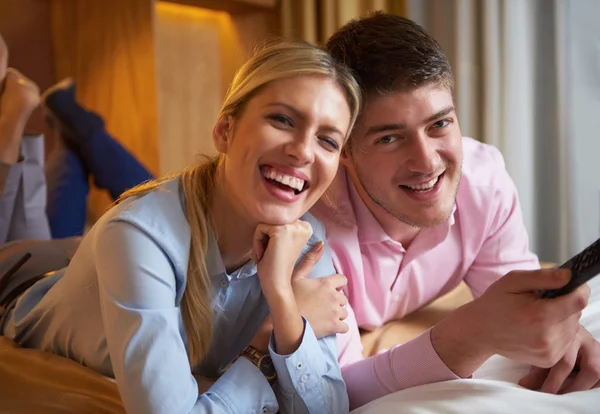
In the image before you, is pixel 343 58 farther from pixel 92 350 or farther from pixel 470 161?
pixel 92 350

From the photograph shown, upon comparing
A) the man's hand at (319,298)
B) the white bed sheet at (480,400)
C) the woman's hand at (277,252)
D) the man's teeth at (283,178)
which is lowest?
the white bed sheet at (480,400)

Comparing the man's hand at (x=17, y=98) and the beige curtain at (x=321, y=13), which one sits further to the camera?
the beige curtain at (x=321, y=13)

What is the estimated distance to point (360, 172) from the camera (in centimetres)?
122

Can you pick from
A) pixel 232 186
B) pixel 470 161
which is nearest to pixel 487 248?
pixel 470 161

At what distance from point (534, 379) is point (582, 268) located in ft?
0.92

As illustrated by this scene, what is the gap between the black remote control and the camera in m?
0.68

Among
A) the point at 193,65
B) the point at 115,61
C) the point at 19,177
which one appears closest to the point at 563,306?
the point at 19,177

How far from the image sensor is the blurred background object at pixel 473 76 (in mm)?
2240

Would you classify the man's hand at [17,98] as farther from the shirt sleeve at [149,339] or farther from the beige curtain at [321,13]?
the shirt sleeve at [149,339]

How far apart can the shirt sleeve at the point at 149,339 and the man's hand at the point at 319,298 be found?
13 centimetres

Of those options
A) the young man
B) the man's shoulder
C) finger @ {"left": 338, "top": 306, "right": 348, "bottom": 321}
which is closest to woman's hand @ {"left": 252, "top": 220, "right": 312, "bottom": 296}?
finger @ {"left": 338, "top": 306, "right": 348, "bottom": 321}

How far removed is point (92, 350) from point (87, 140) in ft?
3.84

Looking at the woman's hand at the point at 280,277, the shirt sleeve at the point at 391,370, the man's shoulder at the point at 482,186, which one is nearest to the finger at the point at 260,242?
the woman's hand at the point at 280,277

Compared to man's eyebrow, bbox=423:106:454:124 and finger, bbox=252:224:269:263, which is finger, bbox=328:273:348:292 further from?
man's eyebrow, bbox=423:106:454:124
